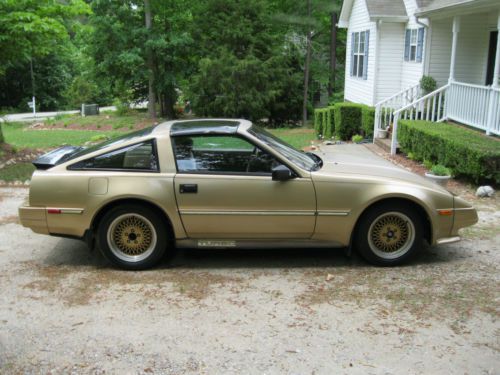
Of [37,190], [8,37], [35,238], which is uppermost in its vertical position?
[8,37]

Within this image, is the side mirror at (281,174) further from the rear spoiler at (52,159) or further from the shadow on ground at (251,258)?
the rear spoiler at (52,159)

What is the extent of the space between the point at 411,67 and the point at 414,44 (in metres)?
0.74

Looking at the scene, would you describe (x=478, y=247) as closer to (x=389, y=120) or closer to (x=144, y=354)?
(x=144, y=354)

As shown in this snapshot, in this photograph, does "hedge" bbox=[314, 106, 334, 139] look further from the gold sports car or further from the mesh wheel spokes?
the mesh wheel spokes

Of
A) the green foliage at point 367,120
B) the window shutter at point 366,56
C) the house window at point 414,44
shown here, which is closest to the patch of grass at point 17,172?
the green foliage at point 367,120

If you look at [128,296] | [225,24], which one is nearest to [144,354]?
[128,296]

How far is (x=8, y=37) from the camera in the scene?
36.6 feet

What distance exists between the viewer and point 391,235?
17.9 feet

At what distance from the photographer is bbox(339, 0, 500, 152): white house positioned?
508 inches

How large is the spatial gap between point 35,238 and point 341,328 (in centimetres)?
420

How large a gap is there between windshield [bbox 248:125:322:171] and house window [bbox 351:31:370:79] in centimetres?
1507

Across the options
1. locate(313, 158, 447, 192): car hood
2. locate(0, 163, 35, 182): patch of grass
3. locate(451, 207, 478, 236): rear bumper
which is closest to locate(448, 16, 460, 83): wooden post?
locate(313, 158, 447, 192): car hood

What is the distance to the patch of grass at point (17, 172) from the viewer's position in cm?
1020

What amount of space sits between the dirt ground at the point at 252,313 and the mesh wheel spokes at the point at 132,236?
0.97 ft
